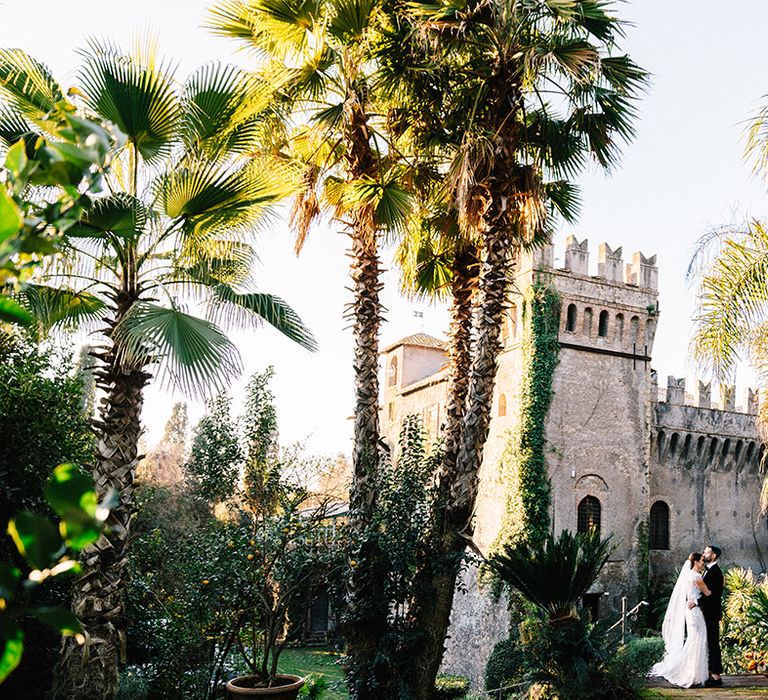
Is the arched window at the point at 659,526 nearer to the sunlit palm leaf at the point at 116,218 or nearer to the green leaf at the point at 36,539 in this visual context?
the sunlit palm leaf at the point at 116,218

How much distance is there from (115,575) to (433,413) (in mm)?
17386

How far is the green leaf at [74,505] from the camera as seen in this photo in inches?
27.0

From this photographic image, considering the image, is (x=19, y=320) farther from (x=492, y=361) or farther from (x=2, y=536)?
(x=492, y=361)

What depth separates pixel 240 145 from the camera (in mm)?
6625

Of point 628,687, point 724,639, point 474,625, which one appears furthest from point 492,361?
point 474,625

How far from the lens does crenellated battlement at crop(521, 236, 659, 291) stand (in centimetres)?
1931

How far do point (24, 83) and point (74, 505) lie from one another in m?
6.25

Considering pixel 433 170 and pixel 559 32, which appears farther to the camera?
pixel 433 170

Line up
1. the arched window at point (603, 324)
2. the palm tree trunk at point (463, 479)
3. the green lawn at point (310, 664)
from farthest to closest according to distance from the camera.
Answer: the arched window at point (603, 324), the green lawn at point (310, 664), the palm tree trunk at point (463, 479)

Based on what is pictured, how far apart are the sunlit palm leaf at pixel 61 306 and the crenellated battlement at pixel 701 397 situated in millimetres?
17617

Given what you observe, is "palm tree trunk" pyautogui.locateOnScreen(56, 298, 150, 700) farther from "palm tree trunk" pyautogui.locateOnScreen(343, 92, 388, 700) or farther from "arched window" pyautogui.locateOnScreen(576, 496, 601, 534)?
"arched window" pyautogui.locateOnScreen(576, 496, 601, 534)

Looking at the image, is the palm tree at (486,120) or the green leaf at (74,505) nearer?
the green leaf at (74,505)

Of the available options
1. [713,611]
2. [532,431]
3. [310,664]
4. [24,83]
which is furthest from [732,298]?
[310,664]

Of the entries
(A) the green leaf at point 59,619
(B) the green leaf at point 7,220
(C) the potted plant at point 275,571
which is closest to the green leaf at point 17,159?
(B) the green leaf at point 7,220
